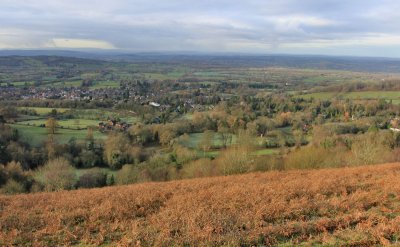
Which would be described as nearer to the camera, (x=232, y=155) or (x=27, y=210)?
(x=27, y=210)

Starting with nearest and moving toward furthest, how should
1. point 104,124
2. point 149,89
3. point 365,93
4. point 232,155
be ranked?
point 232,155
point 104,124
point 365,93
point 149,89

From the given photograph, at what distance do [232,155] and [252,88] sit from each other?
313 feet

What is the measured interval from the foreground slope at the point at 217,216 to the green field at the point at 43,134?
110 ft

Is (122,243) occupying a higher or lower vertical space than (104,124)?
higher

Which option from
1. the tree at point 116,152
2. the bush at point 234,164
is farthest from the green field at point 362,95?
the bush at point 234,164

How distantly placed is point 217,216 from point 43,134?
43.6m

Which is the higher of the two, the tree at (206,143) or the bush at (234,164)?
the bush at (234,164)

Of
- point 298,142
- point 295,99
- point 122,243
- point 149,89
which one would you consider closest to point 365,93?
point 295,99

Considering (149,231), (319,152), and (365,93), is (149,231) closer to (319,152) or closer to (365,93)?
(319,152)

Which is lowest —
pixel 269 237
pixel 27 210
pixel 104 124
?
pixel 104 124

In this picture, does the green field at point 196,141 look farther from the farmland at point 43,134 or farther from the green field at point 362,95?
the green field at point 362,95

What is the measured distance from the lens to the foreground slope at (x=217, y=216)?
8.15m

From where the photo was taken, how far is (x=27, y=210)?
11164 mm

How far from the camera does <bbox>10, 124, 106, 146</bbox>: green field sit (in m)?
44.3
